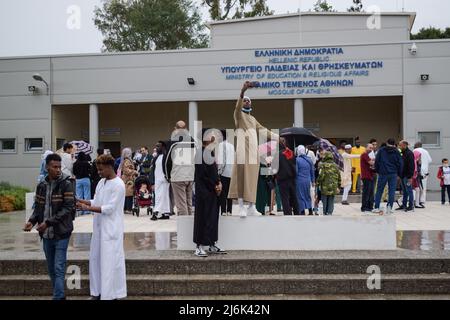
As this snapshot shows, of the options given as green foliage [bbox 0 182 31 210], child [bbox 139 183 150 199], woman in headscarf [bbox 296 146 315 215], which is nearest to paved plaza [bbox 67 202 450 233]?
child [bbox 139 183 150 199]

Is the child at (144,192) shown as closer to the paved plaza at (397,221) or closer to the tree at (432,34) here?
the paved plaza at (397,221)

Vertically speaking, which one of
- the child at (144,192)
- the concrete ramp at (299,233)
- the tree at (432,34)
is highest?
the tree at (432,34)

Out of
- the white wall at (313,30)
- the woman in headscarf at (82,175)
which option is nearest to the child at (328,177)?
the woman in headscarf at (82,175)

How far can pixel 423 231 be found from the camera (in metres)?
9.66

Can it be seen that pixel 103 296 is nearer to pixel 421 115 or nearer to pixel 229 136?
pixel 229 136

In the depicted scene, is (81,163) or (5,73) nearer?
(81,163)

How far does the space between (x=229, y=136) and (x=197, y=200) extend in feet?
12.4

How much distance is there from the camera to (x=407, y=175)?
13.0 metres

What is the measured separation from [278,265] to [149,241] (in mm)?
2675

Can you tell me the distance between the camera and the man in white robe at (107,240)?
5883 mm
